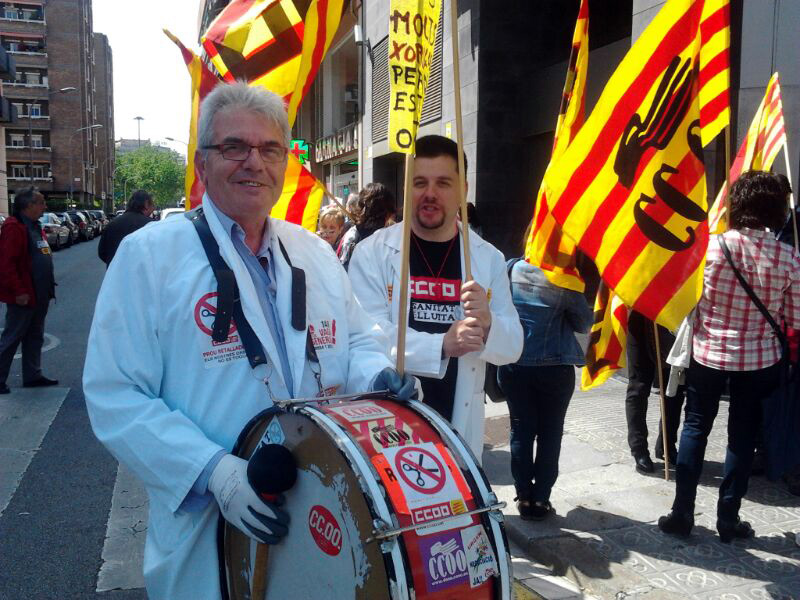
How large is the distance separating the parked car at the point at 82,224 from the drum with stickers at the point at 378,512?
140ft

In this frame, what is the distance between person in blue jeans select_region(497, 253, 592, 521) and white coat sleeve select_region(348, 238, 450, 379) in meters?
1.32

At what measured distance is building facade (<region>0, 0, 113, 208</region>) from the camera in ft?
226

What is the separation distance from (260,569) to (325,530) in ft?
0.95

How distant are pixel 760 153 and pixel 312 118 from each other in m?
→ 27.9

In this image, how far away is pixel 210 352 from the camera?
1.96 meters

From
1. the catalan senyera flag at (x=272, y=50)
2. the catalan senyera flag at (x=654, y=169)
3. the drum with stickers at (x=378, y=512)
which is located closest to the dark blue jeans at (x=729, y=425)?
Answer: the catalan senyera flag at (x=654, y=169)

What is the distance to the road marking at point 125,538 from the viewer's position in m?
3.82

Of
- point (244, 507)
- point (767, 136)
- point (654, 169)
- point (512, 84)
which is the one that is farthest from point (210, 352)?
point (512, 84)

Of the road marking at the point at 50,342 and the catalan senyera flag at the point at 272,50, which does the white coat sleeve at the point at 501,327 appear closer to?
the catalan senyera flag at the point at 272,50

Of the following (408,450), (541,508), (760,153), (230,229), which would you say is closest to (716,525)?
(541,508)

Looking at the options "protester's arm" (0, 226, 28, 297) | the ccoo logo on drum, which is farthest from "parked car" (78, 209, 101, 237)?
the ccoo logo on drum

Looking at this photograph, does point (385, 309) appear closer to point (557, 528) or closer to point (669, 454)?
point (557, 528)

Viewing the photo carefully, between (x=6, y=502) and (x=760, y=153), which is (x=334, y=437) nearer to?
(x=6, y=502)

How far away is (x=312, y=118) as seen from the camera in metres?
31.7
